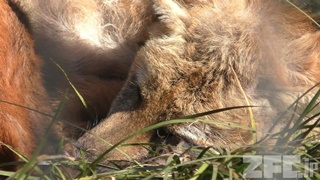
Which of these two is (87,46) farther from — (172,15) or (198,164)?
(198,164)

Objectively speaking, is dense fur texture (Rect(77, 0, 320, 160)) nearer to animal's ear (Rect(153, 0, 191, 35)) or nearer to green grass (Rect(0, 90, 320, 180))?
animal's ear (Rect(153, 0, 191, 35))

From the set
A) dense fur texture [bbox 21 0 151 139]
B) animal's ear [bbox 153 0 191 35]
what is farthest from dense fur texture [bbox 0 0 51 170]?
animal's ear [bbox 153 0 191 35]

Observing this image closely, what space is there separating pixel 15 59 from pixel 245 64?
946mm

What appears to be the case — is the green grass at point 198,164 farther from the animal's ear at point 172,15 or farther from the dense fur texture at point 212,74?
the animal's ear at point 172,15

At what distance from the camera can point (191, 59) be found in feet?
8.20

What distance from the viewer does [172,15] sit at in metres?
2.62

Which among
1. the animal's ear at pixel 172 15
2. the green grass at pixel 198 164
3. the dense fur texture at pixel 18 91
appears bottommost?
the green grass at pixel 198 164

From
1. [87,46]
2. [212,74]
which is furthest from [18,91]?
[212,74]

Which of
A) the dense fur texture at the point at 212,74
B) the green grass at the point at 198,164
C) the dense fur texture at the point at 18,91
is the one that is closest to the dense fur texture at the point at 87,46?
the dense fur texture at the point at 18,91

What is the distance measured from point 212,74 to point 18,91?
0.79m

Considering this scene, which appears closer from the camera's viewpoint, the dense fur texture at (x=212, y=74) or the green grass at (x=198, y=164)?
the green grass at (x=198, y=164)

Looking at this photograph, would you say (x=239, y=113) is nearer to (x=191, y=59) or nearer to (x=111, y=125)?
(x=191, y=59)

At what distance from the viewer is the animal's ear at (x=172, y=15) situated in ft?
8.51

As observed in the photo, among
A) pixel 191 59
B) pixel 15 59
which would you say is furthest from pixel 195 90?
pixel 15 59
